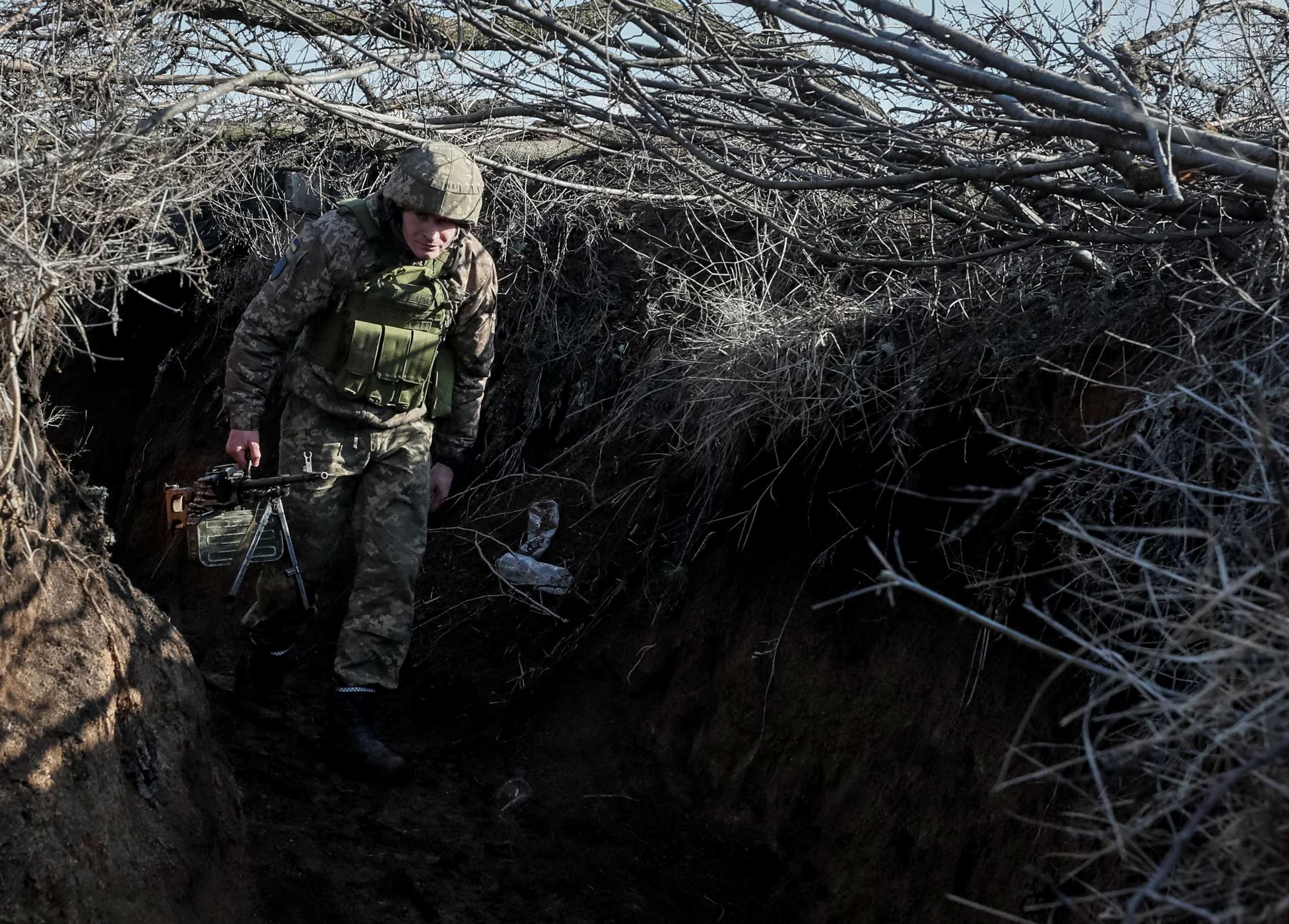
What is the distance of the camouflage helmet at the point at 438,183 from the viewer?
418cm

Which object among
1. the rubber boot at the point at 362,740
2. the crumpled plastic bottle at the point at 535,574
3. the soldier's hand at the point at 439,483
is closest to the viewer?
the rubber boot at the point at 362,740

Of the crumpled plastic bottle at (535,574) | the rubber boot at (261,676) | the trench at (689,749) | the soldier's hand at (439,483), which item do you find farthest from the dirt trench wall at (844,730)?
the rubber boot at (261,676)

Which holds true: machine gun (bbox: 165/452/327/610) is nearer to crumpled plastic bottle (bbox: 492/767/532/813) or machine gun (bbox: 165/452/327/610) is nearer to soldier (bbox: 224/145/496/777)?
soldier (bbox: 224/145/496/777)

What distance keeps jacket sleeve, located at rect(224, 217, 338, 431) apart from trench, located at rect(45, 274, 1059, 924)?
131 cm

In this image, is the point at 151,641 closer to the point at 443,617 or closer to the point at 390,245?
the point at 390,245

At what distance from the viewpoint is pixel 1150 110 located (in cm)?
364

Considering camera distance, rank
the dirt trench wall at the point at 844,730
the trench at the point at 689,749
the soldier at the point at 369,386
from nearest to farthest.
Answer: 1. the dirt trench wall at the point at 844,730
2. the trench at the point at 689,749
3. the soldier at the point at 369,386

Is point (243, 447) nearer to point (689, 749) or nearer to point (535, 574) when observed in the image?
point (535, 574)

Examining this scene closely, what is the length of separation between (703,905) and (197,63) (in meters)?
4.04

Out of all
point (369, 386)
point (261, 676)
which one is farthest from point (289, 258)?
point (261, 676)

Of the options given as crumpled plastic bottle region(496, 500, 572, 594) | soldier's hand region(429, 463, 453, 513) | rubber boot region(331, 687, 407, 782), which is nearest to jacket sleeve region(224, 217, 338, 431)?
soldier's hand region(429, 463, 453, 513)

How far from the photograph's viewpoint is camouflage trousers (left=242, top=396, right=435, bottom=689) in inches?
181

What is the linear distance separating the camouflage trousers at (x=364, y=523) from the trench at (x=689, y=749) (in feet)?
1.66

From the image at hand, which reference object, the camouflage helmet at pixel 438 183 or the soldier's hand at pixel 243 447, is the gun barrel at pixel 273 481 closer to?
the soldier's hand at pixel 243 447
